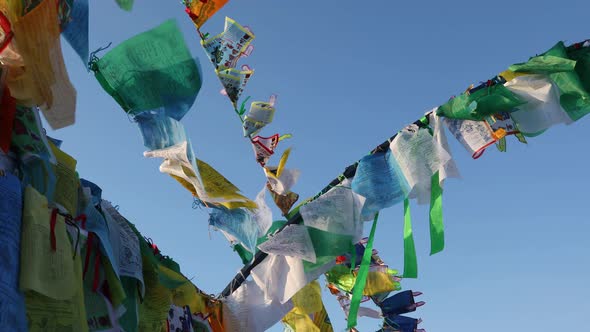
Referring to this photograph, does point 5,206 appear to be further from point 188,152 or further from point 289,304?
point 289,304

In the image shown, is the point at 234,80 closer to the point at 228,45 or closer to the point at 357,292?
the point at 228,45

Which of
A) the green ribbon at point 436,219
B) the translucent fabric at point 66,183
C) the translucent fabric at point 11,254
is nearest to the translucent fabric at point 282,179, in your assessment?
the green ribbon at point 436,219

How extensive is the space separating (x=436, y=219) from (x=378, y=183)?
53 cm

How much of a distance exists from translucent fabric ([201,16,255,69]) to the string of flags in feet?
0.04

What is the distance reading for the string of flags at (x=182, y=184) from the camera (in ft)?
Answer: 8.11

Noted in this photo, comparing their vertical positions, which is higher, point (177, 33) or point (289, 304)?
point (177, 33)

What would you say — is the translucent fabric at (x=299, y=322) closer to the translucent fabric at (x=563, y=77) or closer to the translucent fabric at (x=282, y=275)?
the translucent fabric at (x=282, y=275)

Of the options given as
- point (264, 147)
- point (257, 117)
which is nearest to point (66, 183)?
point (257, 117)

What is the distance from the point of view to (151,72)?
3529 millimetres

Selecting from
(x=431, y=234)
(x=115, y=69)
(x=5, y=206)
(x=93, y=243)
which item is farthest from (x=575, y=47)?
(x=5, y=206)

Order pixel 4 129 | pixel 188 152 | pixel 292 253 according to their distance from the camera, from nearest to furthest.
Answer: pixel 4 129, pixel 188 152, pixel 292 253

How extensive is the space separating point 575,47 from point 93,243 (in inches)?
144

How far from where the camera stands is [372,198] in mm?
4445

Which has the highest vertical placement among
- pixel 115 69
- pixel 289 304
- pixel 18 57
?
pixel 115 69
